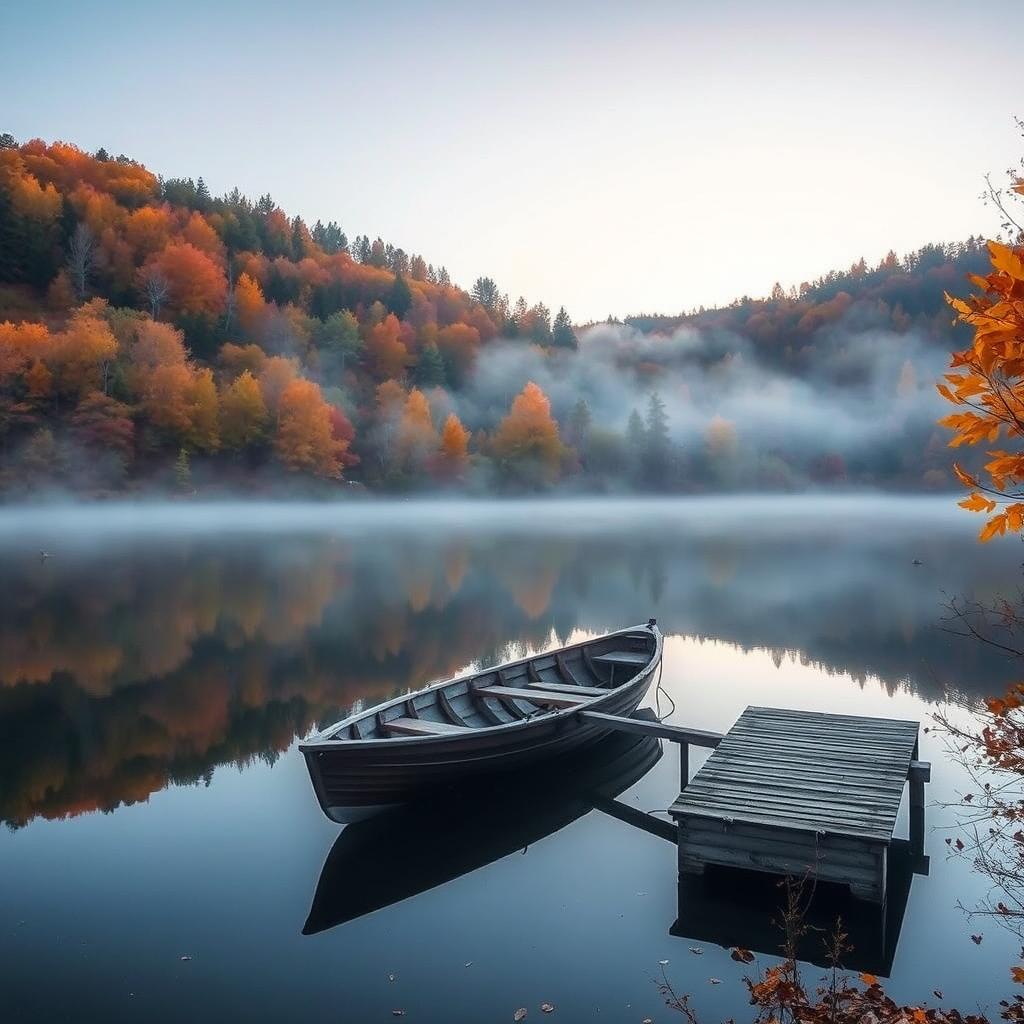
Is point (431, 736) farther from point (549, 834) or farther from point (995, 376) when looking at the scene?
point (995, 376)

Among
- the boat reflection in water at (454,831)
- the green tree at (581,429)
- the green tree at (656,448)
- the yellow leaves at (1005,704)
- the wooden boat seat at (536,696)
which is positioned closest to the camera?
the yellow leaves at (1005,704)

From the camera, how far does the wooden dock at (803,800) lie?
8.67 m

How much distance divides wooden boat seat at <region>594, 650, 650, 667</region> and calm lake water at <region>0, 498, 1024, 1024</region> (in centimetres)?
163

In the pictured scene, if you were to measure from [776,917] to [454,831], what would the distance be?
13.6 feet

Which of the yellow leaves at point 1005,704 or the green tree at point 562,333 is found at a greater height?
the green tree at point 562,333

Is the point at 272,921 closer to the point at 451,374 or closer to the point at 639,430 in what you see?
the point at 639,430

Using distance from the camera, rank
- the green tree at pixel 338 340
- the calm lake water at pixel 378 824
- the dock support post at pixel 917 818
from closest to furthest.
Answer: the calm lake water at pixel 378 824 → the dock support post at pixel 917 818 → the green tree at pixel 338 340

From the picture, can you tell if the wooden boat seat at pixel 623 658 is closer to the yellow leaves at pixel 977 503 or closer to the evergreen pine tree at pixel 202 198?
the yellow leaves at pixel 977 503

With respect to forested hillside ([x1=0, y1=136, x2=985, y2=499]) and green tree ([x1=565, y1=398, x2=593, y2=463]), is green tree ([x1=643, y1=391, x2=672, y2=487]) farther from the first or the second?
green tree ([x1=565, y1=398, x2=593, y2=463])

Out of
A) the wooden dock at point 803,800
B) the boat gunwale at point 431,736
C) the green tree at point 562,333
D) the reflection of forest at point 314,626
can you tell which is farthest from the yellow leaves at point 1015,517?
the green tree at point 562,333

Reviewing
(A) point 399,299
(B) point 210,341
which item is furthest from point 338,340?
(A) point 399,299

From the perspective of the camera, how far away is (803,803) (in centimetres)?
944

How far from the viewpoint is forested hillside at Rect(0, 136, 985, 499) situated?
246ft

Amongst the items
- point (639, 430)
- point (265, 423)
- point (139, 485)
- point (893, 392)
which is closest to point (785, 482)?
point (639, 430)
